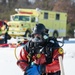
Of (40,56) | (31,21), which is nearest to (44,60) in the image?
(40,56)

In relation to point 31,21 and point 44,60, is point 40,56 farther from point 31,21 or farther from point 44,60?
point 31,21

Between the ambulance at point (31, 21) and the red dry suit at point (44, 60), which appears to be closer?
the red dry suit at point (44, 60)

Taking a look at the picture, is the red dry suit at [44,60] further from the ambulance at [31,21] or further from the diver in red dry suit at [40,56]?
the ambulance at [31,21]

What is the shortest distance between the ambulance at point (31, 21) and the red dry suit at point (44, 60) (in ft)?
52.7

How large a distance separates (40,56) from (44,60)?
65mm

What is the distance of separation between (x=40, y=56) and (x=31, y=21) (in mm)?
19252

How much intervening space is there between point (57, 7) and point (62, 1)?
1136 mm

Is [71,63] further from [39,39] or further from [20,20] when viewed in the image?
[20,20]

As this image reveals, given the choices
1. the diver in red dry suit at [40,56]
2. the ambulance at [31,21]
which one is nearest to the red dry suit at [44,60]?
the diver in red dry suit at [40,56]

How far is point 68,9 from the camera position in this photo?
3978 centimetres

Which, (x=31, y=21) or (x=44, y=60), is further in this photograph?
(x=31, y=21)

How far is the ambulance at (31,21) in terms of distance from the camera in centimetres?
2221

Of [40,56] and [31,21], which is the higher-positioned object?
[31,21]

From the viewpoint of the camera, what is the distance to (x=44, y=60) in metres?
3.78
